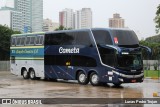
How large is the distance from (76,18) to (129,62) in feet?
353

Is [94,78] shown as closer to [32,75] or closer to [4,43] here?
[32,75]

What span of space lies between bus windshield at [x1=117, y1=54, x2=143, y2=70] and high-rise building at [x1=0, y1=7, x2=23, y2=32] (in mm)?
73136

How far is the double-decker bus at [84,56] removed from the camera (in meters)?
25.0

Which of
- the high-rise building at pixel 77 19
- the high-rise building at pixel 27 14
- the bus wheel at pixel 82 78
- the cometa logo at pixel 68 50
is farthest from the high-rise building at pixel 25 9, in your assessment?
the bus wheel at pixel 82 78

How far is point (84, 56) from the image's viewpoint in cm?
2745

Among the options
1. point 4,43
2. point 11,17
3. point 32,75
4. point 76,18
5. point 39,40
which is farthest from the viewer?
point 76,18

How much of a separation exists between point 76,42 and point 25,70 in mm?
8412

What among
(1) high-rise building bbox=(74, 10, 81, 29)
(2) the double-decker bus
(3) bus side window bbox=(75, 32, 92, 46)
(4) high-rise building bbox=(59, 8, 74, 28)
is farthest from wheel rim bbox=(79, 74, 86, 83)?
(4) high-rise building bbox=(59, 8, 74, 28)

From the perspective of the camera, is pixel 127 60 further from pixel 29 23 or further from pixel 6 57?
pixel 29 23

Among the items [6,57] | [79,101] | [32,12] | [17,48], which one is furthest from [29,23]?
[79,101]

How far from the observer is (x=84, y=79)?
27625 mm

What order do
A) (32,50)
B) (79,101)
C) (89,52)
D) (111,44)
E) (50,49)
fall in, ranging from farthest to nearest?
(32,50) → (50,49) → (89,52) → (111,44) → (79,101)

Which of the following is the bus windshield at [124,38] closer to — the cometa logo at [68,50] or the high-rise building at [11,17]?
the cometa logo at [68,50]

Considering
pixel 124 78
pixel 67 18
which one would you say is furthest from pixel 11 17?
pixel 124 78
